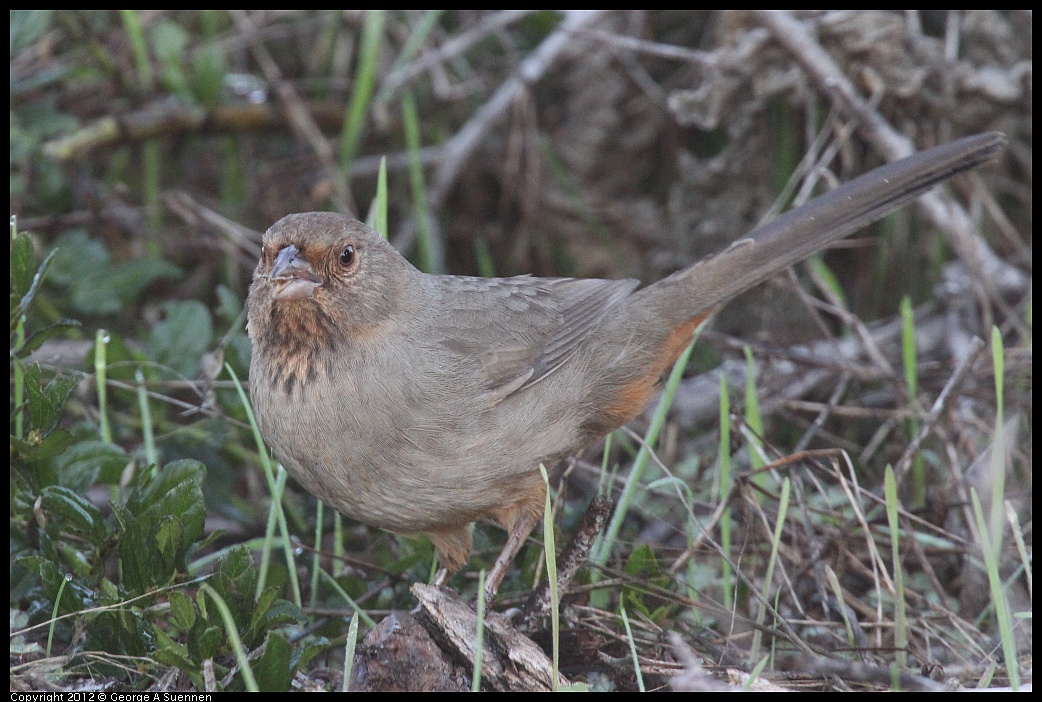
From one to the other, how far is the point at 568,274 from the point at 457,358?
9.39ft

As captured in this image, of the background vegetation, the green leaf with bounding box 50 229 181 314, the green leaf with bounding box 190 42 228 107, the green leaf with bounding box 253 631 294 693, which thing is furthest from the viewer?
the green leaf with bounding box 190 42 228 107

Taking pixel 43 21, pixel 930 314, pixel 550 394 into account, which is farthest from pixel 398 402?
pixel 930 314

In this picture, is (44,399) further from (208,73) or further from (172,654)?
(208,73)

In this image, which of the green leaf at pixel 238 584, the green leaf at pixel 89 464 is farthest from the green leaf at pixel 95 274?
the green leaf at pixel 238 584

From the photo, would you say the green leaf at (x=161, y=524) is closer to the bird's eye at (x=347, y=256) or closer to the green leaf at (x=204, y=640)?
the green leaf at (x=204, y=640)

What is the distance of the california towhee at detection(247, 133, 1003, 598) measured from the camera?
11.0 ft

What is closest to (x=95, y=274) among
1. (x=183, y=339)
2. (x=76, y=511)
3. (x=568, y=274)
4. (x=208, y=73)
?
(x=183, y=339)

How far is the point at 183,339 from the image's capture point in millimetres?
4406

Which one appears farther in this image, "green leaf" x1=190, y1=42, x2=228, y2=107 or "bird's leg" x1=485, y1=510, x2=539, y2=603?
"green leaf" x1=190, y1=42, x2=228, y2=107

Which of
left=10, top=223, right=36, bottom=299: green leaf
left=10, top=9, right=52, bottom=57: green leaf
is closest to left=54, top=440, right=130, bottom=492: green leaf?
left=10, top=223, right=36, bottom=299: green leaf

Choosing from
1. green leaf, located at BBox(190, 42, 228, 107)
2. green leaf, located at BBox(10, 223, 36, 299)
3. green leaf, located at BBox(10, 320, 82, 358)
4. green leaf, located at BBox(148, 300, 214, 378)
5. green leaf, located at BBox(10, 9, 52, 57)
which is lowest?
green leaf, located at BBox(148, 300, 214, 378)

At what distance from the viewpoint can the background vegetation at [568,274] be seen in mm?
3307

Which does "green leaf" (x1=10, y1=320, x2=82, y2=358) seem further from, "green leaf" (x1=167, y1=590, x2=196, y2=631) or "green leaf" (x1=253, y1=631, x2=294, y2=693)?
"green leaf" (x1=253, y1=631, x2=294, y2=693)

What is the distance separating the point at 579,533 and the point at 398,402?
702 mm
